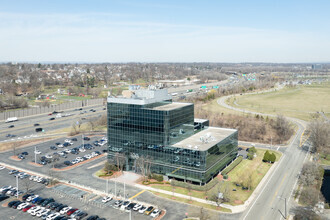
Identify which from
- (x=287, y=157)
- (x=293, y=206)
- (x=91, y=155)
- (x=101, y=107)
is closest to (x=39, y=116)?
(x=101, y=107)

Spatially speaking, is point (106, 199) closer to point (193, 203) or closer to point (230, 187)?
point (193, 203)

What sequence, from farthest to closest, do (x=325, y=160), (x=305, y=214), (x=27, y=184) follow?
(x=325, y=160) < (x=27, y=184) < (x=305, y=214)

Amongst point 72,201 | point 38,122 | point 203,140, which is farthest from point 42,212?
point 38,122

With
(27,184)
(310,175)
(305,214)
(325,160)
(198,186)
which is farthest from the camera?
(325,160)

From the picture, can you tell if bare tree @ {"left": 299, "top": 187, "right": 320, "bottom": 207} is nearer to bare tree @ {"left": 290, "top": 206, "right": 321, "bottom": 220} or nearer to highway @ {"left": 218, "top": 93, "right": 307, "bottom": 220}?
bare tree @ {"left": 290, "top": 206, "right": 321, "bottom": 220}

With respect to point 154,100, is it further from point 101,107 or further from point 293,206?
point 101,107

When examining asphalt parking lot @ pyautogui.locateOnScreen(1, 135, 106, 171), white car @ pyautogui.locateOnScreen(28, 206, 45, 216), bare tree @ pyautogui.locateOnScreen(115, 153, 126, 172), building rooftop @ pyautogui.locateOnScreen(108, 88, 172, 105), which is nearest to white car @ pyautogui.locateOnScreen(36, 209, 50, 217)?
white car @ pyautogui.locateOnScreen(28, 206, 45, 216)

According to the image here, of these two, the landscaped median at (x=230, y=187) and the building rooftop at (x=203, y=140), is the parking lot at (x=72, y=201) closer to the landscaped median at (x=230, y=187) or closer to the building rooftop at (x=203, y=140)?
the landscaped median at (x=230, y=187)
